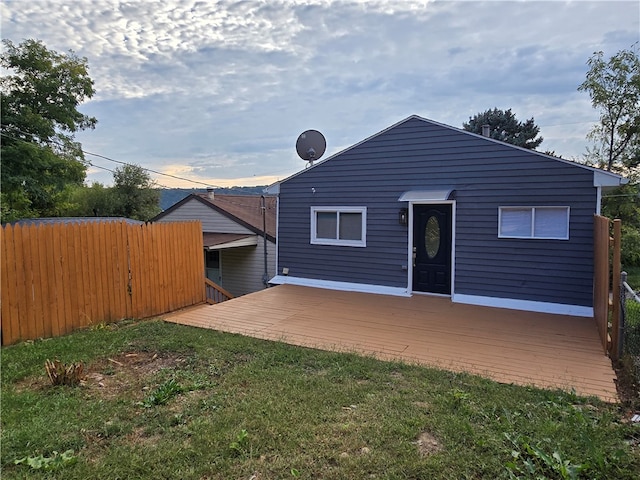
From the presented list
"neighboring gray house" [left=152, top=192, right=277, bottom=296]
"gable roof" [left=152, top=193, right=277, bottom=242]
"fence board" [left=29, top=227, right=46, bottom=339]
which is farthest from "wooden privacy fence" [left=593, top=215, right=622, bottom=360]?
"gable roof" [left=152, top=193, right=277, bottom=242]

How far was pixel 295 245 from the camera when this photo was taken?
10.0m

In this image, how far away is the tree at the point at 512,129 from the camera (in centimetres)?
2361

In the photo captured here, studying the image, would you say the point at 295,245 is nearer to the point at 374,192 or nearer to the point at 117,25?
the point at 374,192

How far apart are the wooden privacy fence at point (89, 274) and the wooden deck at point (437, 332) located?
2.33 ft

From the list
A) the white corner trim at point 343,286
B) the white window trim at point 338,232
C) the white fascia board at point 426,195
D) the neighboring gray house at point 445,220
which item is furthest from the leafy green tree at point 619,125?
the white window trim at point 338,232

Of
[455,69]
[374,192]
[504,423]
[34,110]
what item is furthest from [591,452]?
[34,110]

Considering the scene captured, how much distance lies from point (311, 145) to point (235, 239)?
4564 mm

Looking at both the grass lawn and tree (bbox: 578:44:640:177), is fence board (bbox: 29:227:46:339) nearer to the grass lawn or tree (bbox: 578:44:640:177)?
the grass lawn

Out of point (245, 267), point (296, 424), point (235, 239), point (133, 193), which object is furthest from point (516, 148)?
point (133, 193)

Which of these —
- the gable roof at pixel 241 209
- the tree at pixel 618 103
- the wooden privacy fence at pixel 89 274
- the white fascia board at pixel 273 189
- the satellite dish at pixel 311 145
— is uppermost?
the tree at pixel 618 103

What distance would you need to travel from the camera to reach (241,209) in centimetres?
1606

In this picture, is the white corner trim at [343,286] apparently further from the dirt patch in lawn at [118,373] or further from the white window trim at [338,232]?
the dirt patch in lawn at [118,373]

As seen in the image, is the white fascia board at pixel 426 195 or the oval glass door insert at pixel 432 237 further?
the oval glass door insert at pixel 432 237

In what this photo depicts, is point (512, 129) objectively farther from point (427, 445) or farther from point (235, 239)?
point (427, 445)
